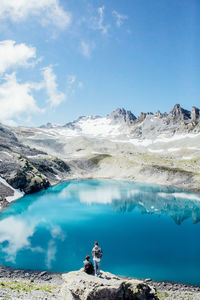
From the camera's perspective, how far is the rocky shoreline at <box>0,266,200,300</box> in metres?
16.3

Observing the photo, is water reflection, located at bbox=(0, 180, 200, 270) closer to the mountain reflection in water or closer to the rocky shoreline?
the mountain reflection in water

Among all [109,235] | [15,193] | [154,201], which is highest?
[15,193]

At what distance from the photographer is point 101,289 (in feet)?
38.9

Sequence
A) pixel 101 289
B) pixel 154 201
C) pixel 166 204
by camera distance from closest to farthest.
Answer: pixel 101 289 < pixel 166 204 < pixel 154 201

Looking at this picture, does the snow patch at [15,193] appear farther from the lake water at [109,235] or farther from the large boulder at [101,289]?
the large boulder at [101,289]

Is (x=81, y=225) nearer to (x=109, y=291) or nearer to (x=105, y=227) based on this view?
(x=105, y=227)

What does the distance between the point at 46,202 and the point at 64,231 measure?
26580mm

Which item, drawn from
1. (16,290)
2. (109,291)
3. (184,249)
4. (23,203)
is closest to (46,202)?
(23,203)

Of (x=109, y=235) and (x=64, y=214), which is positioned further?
(x=64, y=214)

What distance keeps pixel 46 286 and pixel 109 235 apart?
16.4m

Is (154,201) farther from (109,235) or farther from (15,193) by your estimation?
(15,193)

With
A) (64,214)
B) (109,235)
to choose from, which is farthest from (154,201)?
(109,235)

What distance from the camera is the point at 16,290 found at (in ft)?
58.9

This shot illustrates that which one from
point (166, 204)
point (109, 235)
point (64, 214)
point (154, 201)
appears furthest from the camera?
Answer: point (154, 201)
